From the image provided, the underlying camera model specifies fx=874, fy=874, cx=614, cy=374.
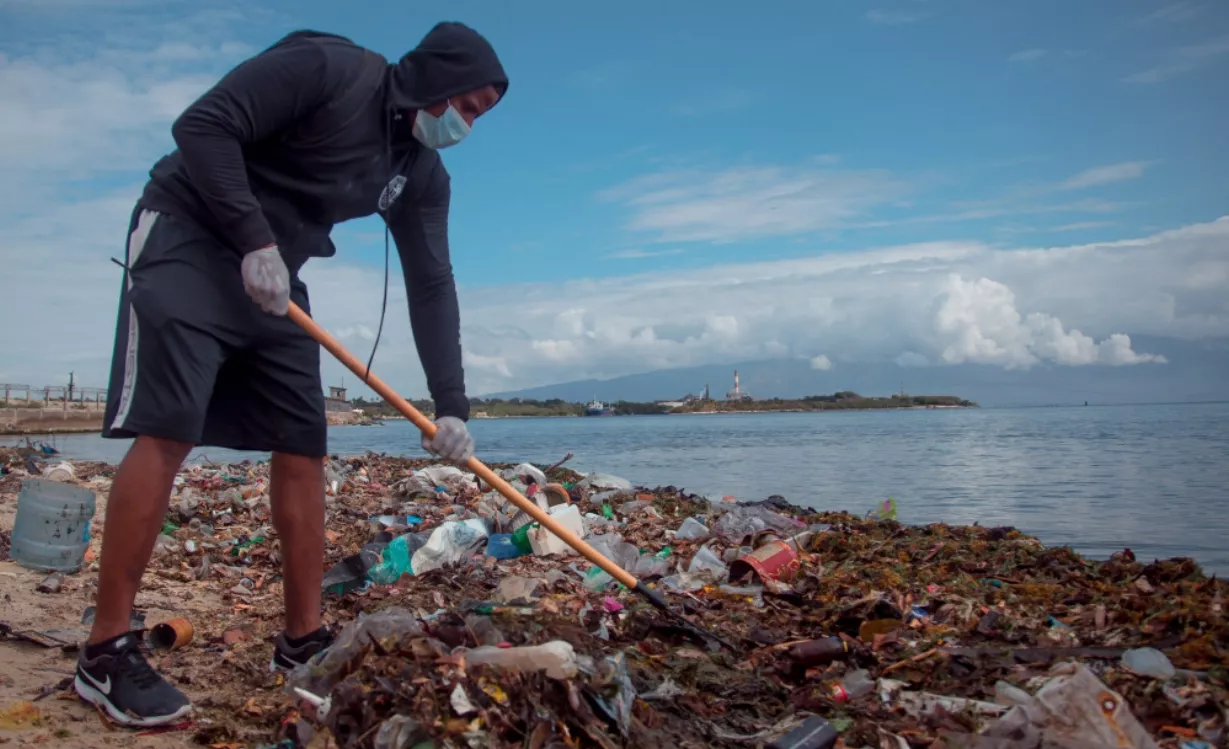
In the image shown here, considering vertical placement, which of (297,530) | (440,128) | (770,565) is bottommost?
(770,565)

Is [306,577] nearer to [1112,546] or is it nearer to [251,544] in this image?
[251,544]

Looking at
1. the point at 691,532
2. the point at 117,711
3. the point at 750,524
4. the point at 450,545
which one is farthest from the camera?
the point at 750,524

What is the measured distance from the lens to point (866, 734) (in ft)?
7.66

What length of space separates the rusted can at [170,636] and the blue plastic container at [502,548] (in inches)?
84.6

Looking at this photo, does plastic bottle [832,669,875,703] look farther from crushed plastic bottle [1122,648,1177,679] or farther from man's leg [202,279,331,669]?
man's leg [202,279,331,669]

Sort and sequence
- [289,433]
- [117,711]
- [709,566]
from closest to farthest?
[117,711]
[289,433]
[709,566]

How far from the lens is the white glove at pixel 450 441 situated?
2.99 m

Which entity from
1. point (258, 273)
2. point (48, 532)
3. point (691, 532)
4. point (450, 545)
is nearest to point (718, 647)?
point (258, 273)

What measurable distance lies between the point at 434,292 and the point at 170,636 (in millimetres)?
1672

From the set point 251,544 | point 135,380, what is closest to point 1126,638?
→ point 135,380

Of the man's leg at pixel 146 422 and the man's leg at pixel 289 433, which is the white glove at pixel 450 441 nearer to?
the man's leg at pixel 289 433

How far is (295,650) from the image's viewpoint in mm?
2914

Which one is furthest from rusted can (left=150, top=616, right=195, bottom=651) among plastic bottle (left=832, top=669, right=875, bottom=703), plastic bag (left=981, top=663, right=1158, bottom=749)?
plastic bag (left=981, top=663, right=1158, bottom=749)

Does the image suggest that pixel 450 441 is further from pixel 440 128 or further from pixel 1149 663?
pixel 1149 663
